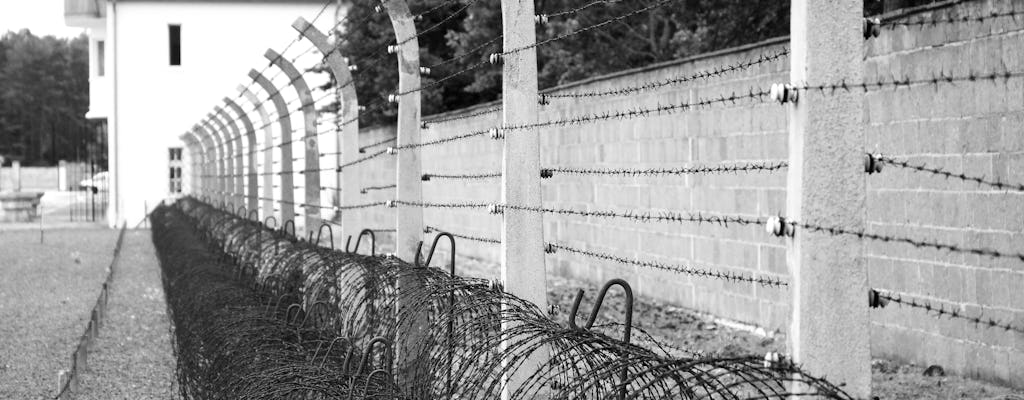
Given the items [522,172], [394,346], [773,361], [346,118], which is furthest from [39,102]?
[773,361]

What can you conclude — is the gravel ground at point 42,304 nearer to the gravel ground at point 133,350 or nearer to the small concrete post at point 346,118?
the gravel ground at point 133,350

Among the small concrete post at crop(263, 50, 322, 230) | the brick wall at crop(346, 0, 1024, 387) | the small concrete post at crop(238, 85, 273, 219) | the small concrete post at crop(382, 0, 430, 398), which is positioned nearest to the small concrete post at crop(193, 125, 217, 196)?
the brick wall at crop(346, 0, 1024, 387)

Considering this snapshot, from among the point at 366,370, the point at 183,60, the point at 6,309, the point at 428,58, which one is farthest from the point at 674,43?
the point at 366,370

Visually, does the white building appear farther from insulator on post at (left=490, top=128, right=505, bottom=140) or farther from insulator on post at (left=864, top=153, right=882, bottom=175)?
insulator on post at (left=864, top=153, right=882, bottom=175)

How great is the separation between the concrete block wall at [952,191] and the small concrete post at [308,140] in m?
4.35

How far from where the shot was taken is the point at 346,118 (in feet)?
31.4

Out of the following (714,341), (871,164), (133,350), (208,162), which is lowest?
(133,350)

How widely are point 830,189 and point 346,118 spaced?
628 centimetres

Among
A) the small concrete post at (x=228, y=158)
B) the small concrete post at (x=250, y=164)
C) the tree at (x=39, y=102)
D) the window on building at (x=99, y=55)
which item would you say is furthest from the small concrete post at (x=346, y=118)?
the tree at (x=39, y=102)

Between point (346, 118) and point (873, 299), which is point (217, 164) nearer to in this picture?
point (346, 118)

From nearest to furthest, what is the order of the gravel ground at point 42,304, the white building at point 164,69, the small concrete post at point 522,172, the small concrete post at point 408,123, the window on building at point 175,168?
the small concrete post at point 522,172
the small concrete post at point 408,123
the gravel ground at point 42,304
the white building at point 164,69
the window on building at point 175,168

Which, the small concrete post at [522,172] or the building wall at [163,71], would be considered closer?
the small concrete post at [522,172]

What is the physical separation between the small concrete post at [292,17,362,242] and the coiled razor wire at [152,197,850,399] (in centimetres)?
38

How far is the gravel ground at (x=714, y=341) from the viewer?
24.9ft
